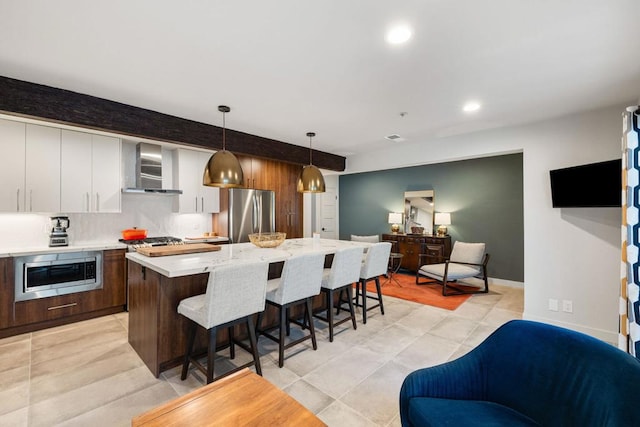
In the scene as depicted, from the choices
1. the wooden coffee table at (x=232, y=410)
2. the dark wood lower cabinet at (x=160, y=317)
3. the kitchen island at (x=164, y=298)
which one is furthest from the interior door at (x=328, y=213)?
the wooden coffee table at (x=232, y=410)

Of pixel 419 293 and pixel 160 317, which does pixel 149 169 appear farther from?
pixel 419 293

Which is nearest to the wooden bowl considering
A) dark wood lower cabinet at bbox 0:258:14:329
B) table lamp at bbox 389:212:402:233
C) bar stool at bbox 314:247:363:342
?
bar stool at bbox 314:247:363:342

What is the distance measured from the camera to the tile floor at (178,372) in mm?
2031

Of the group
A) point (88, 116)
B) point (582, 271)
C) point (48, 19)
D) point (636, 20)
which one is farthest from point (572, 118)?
point (88, 116)

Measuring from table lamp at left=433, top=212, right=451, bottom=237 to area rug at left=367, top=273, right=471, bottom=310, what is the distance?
3.57 ft

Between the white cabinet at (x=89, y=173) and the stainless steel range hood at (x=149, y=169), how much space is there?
25cm

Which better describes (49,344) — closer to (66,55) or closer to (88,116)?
(88,116)

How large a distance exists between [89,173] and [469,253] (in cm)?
614

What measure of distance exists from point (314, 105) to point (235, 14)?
1.52 meters

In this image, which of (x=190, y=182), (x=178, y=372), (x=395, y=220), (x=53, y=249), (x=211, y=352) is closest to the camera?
(x=211, y=352)

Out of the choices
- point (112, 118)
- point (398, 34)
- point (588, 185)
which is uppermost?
point (398, 34)

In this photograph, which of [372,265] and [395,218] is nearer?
[372,265]

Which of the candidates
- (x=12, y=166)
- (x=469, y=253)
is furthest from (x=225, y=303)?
(x=469, y=253)

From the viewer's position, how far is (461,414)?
138 cm
